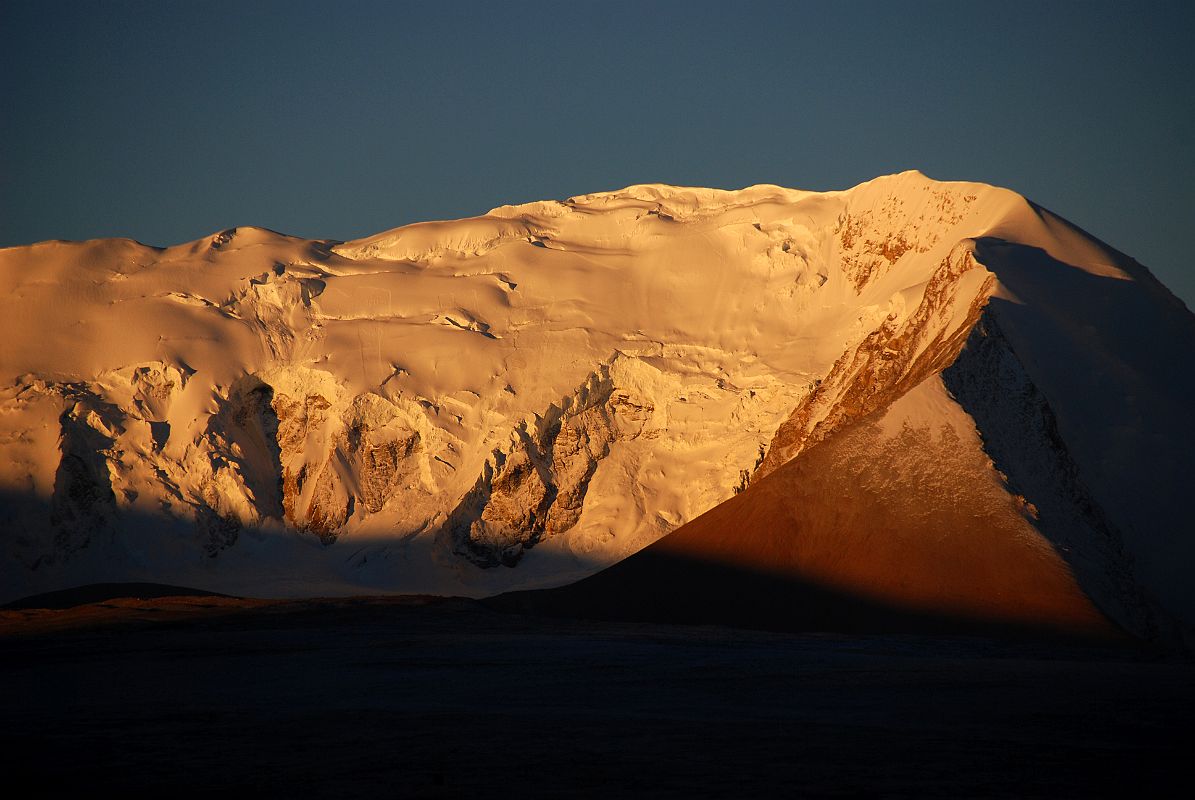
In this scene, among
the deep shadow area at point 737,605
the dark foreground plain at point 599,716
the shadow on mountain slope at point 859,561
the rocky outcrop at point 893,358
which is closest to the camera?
the dark foreground plain at point 599,716

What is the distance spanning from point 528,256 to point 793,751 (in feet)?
231

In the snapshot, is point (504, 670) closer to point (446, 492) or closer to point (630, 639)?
point (630, 639)

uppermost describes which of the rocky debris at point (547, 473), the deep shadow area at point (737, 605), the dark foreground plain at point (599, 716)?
the rocky debris at point (547, 473)

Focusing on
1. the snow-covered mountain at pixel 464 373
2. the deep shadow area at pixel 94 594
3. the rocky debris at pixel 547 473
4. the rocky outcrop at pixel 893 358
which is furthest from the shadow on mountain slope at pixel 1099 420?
the deep shadow area at pixel 94 594

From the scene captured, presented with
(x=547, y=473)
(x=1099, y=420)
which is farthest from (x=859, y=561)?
(x=547, y=473)

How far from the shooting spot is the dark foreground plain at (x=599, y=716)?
74.2ft

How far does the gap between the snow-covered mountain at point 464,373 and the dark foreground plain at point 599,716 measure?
2582 cm

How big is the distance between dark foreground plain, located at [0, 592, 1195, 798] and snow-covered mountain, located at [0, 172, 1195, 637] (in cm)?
2582

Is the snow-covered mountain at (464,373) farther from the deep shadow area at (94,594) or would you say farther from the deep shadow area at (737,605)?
the deep shadow area at (737,605)

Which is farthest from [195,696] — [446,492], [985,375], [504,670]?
[446,492]

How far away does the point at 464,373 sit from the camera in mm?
85500

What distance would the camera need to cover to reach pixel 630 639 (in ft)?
160

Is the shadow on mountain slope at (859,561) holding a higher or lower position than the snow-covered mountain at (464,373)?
lower

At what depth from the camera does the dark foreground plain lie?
2262 centimetres
